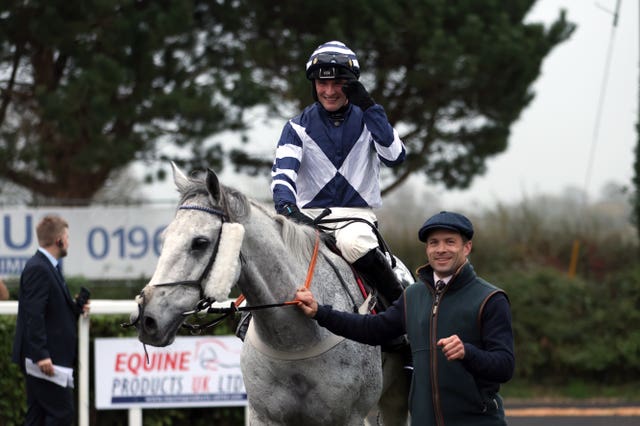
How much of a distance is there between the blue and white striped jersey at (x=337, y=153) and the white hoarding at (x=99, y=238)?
799 centimetres

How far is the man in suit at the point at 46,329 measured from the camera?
20.5 ft

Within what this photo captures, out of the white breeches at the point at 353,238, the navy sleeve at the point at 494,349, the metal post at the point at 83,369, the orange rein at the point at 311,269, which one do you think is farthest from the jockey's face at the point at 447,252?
the metal post at the point at 83,369

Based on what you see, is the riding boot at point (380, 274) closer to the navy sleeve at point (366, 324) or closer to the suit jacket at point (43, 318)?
the navy sleeve at point (366, 324)

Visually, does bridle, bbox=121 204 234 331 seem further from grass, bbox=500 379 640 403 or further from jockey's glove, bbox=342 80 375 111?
grass, bbox=500 379 640 403

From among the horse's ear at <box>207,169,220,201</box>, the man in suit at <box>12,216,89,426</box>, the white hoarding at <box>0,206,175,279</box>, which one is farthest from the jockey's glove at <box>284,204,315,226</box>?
the white hoarding at <box>0,206,175,279</box>

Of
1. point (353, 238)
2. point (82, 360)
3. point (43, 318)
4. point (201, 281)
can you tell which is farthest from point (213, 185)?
point (82, 360)

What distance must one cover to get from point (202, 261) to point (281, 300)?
0.58 meters

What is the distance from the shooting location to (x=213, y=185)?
151 inches

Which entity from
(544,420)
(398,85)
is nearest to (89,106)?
(398,85)

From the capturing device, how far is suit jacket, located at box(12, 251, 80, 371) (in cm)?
624

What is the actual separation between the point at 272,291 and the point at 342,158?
3.15ft

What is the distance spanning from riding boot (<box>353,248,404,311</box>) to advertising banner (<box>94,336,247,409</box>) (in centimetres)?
319

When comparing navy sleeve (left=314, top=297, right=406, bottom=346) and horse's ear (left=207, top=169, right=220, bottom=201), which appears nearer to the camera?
horse's ear (left=207, top=169, right=220, bottom=201)

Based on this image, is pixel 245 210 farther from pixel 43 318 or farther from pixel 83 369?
pixel 83 369
